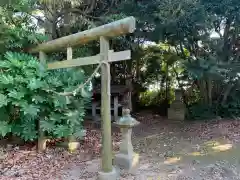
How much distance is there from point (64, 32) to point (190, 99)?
4.14 metres

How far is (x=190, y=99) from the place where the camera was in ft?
26.7

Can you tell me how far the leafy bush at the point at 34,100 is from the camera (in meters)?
4.71

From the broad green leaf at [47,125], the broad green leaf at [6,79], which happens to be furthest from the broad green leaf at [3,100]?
the broad green leaf at [47,125]

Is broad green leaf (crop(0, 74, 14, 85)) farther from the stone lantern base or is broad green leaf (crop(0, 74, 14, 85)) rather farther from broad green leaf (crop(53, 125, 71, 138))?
the stone lantern base

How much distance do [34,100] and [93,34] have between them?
1.68m

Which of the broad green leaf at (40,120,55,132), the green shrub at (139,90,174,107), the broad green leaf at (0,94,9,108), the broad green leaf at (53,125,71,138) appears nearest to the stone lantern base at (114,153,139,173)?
the broad green leaf at (53,125,71,138)

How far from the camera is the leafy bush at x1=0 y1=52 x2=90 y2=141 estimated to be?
4715 millimetres

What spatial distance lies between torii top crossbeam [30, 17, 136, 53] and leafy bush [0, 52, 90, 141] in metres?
0.35

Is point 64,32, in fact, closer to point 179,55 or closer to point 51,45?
point 51,45

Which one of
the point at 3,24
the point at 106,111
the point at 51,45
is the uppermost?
the point at 3,24

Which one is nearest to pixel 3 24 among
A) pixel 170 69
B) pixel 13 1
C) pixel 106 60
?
pixel 13 1

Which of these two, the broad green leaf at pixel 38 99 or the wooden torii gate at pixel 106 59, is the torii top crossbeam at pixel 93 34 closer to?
the wooden torii gate at pixel 106 59

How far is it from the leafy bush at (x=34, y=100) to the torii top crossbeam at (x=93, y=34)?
1.15 feet

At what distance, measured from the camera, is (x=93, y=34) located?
12.7 ft
